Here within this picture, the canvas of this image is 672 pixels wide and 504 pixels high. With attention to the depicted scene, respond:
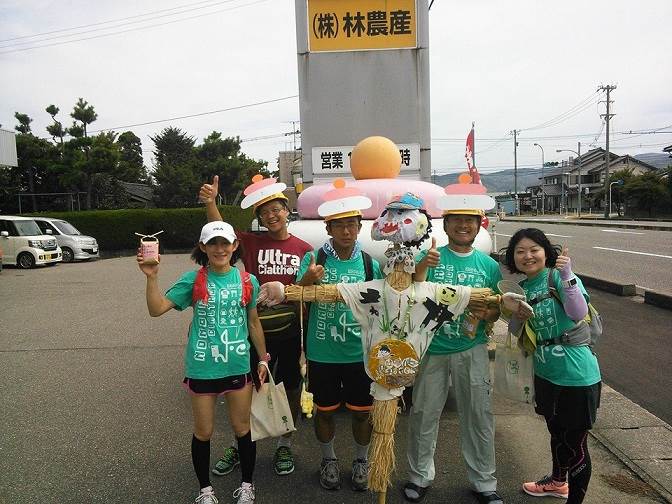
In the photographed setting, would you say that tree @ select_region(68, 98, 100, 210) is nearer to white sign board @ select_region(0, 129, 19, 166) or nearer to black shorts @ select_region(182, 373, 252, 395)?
white sign board @ select_region(0, 129, 19, 166)

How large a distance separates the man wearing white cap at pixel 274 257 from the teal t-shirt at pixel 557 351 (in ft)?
4.84

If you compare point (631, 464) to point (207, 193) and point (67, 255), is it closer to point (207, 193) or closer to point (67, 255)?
point (207, 193)

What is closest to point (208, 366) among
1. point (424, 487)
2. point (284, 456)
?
point (284, 456)

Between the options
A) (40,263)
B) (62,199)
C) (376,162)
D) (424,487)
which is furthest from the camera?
(62,199)

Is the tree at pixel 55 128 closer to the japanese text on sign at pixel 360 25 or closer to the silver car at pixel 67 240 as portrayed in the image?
the silver car at pixel 67 240

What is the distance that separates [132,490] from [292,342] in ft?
4.38

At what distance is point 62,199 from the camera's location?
95.3 ft

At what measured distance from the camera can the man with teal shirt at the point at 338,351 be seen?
9.86 feet

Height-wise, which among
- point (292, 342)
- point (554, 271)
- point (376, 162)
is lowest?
point (292, 342)

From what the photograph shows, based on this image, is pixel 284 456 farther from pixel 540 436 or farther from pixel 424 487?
pixel 540 436

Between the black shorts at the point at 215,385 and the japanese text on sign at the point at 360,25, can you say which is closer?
the black shorts at the point at 215,385

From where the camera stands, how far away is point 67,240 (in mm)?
17875

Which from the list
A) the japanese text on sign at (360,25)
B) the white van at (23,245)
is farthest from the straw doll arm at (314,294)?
the white van at (23,245)

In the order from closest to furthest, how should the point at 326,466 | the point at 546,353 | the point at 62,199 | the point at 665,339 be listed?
the point at 546,353 → the point at 326,466 → the point at 665,339 → the point at 62,199
